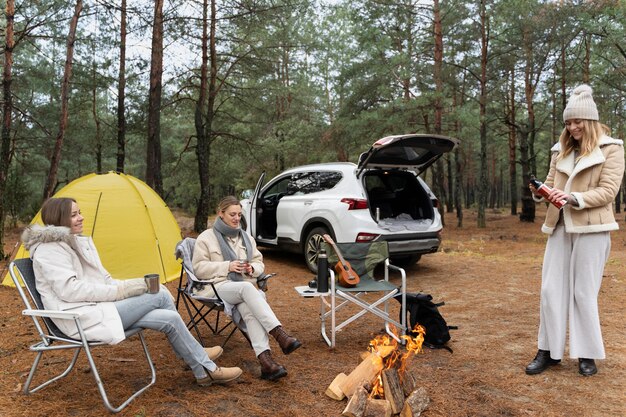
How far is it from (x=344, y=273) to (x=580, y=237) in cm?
183

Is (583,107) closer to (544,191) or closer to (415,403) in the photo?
(544,191)

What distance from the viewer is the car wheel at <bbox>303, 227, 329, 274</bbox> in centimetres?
675

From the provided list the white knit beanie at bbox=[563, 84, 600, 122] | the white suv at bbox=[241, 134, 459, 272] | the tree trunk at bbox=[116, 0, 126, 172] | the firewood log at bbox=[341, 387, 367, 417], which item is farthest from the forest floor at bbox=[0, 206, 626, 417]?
the tree trunk at bbox=[116, 0, 126, 172]

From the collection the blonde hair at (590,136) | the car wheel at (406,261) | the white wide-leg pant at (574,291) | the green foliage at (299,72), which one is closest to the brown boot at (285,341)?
the white wide-leg pant at (574,291)

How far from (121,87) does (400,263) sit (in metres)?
9.75

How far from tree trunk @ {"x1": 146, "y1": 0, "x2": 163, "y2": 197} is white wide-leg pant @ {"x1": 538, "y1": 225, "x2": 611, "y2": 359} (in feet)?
27.6

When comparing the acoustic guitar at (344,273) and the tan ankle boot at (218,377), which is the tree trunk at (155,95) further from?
the tan ankle boot at (218,377)

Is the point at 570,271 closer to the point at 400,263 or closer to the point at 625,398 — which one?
the point at 625,398

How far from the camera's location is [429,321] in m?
3.94

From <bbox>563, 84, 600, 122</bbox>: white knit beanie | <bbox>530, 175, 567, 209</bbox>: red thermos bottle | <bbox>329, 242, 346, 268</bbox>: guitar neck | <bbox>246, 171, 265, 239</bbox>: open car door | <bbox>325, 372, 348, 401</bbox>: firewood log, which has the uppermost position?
<bbox>563, 84, 600, 122</bbox>: white knit beanie

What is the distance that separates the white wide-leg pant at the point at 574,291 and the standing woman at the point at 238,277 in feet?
5.84

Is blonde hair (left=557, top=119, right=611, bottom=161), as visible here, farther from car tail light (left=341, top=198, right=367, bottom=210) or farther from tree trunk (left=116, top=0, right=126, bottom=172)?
tree trunk (left=116, top=0, right=126, bottom=172)

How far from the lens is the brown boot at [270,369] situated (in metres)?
3.13

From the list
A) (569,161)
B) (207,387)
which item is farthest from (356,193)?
(207,387)
